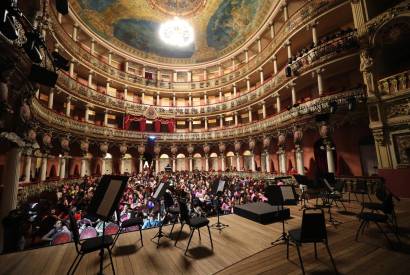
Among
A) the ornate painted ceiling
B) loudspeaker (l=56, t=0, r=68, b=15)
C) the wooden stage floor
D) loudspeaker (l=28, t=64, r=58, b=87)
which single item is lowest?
the wooden stage floor

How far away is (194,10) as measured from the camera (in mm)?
23938

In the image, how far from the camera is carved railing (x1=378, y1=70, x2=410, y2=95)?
892cm

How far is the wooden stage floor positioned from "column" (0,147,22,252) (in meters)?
2.96

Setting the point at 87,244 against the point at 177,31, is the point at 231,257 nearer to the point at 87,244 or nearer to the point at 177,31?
the point at 87,244

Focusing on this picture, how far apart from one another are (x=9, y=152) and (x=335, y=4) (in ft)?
62.3

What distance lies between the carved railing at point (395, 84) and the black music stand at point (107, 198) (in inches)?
498

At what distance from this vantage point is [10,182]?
623cm

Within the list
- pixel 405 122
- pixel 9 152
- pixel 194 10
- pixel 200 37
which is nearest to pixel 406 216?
pixel 405 122

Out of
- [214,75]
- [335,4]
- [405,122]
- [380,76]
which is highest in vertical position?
[214,75]

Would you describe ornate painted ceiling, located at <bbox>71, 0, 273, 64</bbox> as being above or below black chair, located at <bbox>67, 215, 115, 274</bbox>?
above

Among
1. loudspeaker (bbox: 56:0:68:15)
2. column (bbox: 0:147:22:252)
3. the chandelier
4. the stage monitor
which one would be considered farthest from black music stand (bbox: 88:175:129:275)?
the chandelier

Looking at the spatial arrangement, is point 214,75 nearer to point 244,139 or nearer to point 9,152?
point 244,139

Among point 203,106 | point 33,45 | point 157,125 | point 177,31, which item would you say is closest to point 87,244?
point 33,45

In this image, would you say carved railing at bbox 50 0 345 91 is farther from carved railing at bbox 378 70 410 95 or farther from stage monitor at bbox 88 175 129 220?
stage monitor at bbox 88 175 129 220
